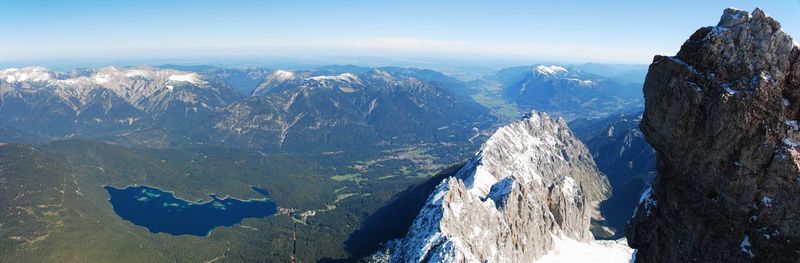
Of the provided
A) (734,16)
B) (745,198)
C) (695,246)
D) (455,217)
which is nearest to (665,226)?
(695,246)

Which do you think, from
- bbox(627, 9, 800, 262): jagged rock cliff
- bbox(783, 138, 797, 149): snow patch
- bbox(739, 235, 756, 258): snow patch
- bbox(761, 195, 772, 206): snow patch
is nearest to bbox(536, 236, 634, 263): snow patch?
bbox(627, 9, 800, 262): jagged rock cliff

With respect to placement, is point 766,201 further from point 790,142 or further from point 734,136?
point 734,136

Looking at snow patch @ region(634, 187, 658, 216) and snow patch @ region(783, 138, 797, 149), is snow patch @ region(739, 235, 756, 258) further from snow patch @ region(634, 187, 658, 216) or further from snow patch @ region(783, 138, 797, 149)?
snow patch @ region(634, 187, 658, 216)

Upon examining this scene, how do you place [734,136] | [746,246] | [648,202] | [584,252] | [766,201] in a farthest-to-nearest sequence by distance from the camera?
[584,252]
[648,202]
[746,246]
[734,136]
[766,201]

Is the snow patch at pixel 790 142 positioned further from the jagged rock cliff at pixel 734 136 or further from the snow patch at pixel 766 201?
the snow patch at pixel 766 201

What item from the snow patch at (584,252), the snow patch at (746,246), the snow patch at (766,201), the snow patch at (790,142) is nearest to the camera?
the snow patch at (790,142)

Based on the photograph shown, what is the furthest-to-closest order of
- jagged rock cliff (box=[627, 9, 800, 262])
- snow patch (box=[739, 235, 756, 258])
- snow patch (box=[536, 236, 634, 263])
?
snow patch (box=[536, 236, 634, 263]) < snow patch (box=[739, 235, 756, 258]) < jagged rock cliff (box=[627, 9, 800, 262])

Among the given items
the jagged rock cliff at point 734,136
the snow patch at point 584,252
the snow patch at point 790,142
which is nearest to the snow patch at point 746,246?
the jagged rock cliff at point 734,136

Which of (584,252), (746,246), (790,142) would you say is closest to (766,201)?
(746,246)
